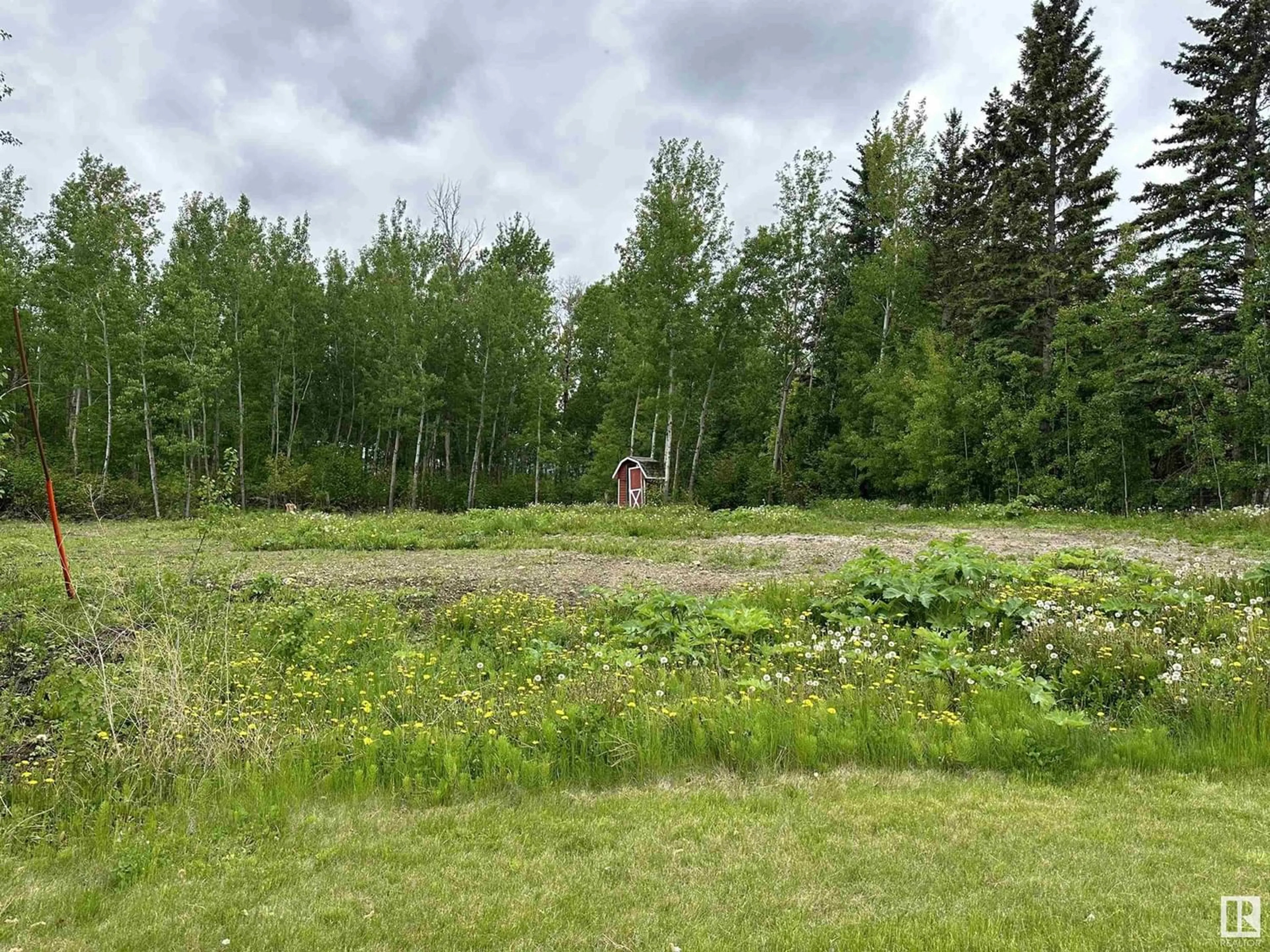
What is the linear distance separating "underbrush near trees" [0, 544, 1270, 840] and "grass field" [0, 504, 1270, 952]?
0.03 meters

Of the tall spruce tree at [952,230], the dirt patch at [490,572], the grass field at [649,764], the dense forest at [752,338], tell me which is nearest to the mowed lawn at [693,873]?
the grass field at [649,764]

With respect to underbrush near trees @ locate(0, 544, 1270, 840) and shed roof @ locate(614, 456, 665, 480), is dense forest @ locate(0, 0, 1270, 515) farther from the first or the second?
underbrush near trees @ locate(0, 544, 1270, 840)

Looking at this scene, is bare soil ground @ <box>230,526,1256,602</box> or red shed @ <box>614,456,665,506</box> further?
red shed @ <box>614,456,665,506</box>

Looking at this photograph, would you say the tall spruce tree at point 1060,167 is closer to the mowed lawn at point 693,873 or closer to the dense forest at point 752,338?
the dense forest at point 752,338

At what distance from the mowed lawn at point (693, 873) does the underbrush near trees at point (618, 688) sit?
0.36 meters

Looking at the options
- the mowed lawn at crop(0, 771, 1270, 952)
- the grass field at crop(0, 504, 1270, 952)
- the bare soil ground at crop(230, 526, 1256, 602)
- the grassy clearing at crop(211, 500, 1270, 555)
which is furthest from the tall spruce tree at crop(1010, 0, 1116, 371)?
the mowed lawn at crop(0, 771, 1270, 952)

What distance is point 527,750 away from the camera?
159 inches

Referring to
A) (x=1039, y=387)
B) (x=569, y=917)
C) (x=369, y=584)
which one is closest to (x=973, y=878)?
(x=569, y=917)

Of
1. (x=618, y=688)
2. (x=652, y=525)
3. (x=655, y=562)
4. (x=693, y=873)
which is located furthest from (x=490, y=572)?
(x=693, y=873)

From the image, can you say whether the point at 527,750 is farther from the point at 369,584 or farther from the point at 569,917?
the point at 369,584

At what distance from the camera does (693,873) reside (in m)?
2.78

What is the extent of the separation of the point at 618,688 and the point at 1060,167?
2443cm

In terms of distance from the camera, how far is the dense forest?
1812 centimetres

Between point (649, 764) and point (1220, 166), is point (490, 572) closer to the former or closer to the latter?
point (649, 764)
